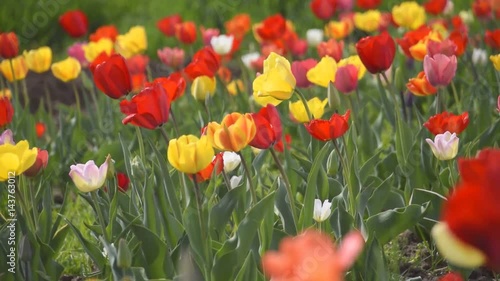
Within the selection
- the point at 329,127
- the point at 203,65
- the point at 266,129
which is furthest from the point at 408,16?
the point at 266,129

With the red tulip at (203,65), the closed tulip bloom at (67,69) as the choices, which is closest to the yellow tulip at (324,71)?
the red tulip at (203,65)

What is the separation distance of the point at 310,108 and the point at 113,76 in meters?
0.62

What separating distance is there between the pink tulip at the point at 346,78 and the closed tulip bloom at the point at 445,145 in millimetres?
450

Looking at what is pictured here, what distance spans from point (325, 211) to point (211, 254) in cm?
28

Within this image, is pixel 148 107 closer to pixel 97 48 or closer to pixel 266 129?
pixel 266 129

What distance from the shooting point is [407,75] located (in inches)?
141

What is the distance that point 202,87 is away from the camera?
263cm

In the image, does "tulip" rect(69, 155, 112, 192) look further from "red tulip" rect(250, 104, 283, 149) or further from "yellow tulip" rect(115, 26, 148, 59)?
"yellow tulip" rect(115, 26, 148, 59)

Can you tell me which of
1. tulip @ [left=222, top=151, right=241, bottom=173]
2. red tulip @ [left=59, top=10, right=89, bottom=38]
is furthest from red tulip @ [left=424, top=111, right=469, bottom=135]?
red tulip @ [left=59, top=10, right=89, bottom=38]

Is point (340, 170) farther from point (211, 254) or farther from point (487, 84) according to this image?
point (487, 84)

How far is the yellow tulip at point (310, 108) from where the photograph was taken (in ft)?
7.61

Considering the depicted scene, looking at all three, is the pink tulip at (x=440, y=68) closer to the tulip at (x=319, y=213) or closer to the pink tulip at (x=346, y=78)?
the pink tulip at (x=346, y=78)

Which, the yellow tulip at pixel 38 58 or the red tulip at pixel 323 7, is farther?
the red tulip at pixel 323 7

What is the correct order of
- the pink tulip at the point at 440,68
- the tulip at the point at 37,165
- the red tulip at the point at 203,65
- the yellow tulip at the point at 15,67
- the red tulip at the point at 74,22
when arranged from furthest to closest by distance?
the red tulip at the point at 74,22, the yellow tulip at the point at 15,67, the red tulip at the point at 203,65, the pink tulip at the point at 440,68, the tulip at the point at 37,165
